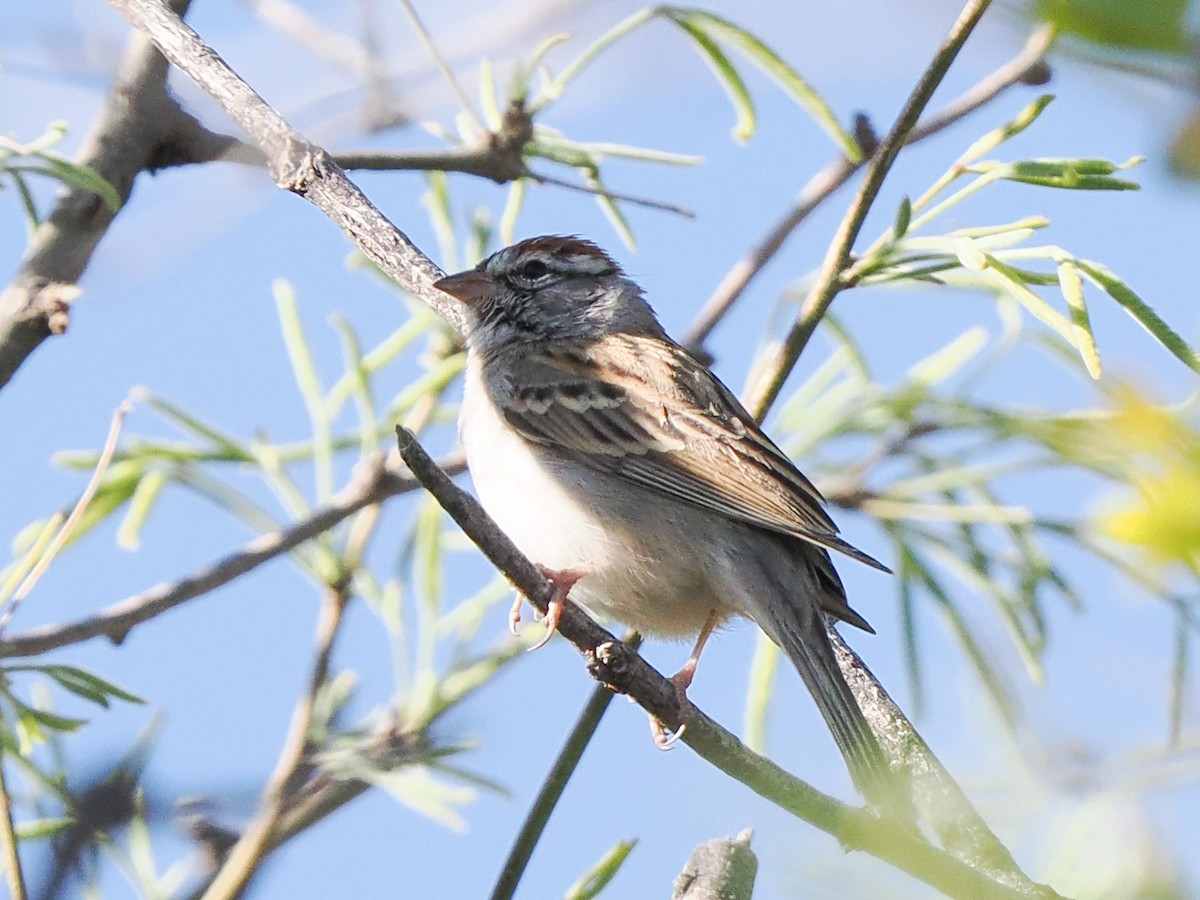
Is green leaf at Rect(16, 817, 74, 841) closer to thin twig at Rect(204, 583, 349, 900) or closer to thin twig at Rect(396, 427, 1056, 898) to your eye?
thin twig at Rect(204, 583, 349, 900)

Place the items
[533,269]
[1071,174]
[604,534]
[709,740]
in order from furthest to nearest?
[533,269] → [604,534] → [1071,174] → [709,740]

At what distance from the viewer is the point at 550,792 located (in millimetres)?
2260

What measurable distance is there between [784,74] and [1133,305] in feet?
3.03

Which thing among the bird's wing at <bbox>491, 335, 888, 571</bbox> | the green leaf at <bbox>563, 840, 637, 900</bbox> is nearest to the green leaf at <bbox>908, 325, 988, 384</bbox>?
the bird's wing at <bbox>491, 335, 888, 571</bbox>

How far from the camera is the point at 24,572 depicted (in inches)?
87.7

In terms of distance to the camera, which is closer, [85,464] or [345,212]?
[345,212]

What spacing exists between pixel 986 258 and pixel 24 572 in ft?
5.14

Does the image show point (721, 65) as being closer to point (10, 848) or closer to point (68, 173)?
point (68, 173)

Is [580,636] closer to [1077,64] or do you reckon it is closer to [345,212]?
[345,212]

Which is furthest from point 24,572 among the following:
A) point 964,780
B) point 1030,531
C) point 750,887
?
point 1030,531

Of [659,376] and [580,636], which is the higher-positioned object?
[659,376]

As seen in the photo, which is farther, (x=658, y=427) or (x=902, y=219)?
(x=658, y=427)

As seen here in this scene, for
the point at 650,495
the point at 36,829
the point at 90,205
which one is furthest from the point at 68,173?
the point at 650,495

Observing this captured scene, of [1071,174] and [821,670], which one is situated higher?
[1071,174]
